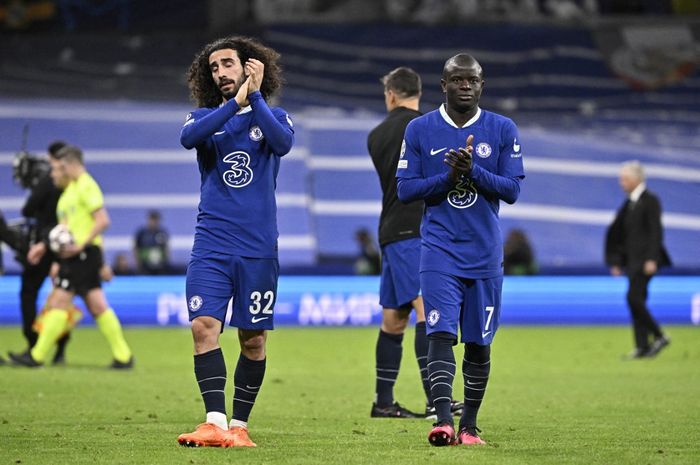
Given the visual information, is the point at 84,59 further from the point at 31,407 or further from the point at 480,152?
the point at 480,152

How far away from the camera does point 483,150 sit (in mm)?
7281

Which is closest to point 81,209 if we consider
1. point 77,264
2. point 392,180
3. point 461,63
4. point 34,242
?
point 77,264

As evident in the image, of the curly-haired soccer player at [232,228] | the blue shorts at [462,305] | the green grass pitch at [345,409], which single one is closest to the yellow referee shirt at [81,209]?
the green grass pitch at [345,409]

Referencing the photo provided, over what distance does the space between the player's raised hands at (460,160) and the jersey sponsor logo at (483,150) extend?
24 centimetres

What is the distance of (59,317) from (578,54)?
19555mm

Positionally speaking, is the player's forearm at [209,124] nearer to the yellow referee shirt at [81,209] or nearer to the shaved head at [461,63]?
the shaved head at [461,63]

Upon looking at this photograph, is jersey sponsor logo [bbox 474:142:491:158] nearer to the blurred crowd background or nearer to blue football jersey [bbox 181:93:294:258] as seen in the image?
blue football jersey [bbox 181:93:294:258]

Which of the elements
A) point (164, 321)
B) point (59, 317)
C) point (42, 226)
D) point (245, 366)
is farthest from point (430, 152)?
point (164, 321)

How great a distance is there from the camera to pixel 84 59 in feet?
98.3

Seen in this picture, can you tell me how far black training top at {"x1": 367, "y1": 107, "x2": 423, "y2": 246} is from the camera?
30.0 ft

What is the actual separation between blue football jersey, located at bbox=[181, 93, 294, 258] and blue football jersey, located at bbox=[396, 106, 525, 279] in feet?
2.37

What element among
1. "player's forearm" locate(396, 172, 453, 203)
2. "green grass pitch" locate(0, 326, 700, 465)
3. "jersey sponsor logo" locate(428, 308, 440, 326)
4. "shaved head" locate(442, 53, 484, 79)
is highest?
"shaved head" locate(442, 53, 484, 79)

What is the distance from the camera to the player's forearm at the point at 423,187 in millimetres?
7137

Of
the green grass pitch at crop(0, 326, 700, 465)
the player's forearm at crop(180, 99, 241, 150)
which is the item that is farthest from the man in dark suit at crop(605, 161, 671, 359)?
the player's forearm at crop(180, 99, 241, 150)
